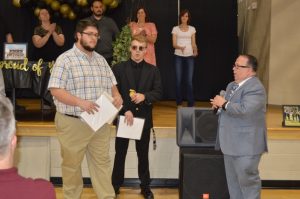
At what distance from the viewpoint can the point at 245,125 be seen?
4148mm

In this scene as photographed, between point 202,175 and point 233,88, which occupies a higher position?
point 233,88

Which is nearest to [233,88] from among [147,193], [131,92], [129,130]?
[131,92]

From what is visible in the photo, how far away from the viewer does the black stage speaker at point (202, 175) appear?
4.46 meters

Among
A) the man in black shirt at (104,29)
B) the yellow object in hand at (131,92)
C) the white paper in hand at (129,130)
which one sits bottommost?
the white paper in hand at (129,130)

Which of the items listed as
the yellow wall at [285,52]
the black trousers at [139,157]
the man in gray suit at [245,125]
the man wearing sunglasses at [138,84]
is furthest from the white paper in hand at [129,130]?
the yellow wall at [285,52]

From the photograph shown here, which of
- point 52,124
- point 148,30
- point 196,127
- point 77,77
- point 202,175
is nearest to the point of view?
point 77,77

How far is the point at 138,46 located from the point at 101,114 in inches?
35.3

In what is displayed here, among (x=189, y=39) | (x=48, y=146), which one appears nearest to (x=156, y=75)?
(x=48, y=146)

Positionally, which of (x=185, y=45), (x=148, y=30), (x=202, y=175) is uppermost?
(x=148, y=30)

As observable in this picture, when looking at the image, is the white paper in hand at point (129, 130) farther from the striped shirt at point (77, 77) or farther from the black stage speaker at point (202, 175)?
the striped shirt at point (77, 77)

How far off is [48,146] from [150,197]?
1351mm

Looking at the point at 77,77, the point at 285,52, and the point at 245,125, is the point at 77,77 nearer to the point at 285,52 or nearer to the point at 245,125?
the point at 245,125

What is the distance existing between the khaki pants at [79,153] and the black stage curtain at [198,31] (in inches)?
200

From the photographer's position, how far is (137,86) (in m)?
4.88
